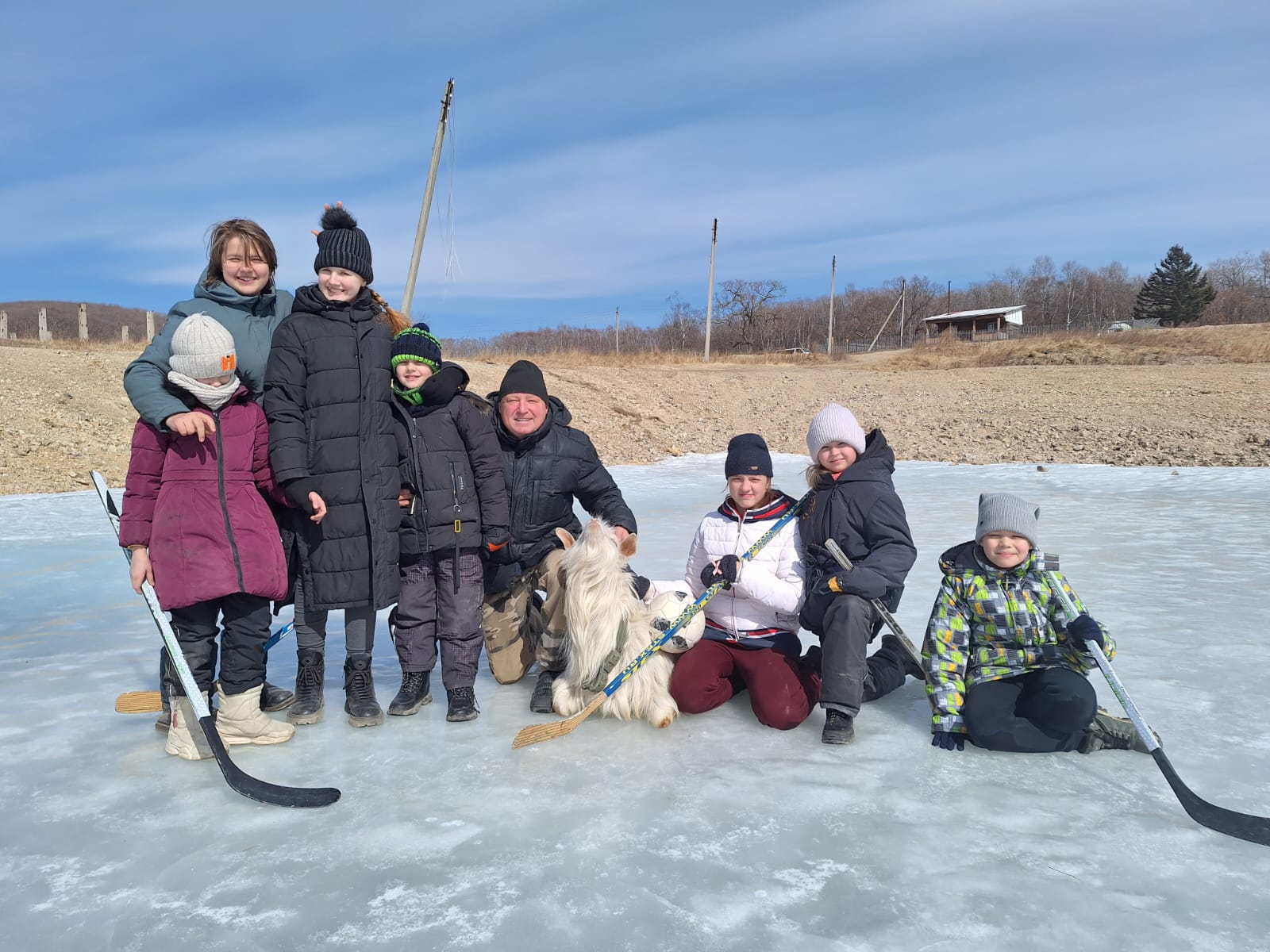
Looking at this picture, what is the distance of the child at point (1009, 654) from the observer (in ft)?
9.36

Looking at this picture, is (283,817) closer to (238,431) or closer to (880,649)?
(238,431)

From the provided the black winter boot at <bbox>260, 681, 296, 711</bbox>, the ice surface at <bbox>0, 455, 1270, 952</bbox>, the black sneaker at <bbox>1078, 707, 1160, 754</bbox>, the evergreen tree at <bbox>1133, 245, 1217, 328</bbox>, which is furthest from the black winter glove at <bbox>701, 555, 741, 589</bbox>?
the evergreen tree at <bbox>1133, 245, 1217, 328</bbox>

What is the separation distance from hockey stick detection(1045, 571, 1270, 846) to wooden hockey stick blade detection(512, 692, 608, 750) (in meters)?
1.72

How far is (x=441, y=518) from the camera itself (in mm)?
3312

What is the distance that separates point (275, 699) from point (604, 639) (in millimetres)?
1418

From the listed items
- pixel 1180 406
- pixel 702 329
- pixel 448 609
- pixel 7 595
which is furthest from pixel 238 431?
pixel 702 329

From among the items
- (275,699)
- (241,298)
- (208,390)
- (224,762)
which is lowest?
(275,699)

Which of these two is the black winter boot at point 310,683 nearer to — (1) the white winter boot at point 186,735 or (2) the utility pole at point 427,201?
(1) the white winter boot at point 186,735

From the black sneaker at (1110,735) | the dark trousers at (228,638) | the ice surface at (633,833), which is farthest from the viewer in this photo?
the dark trousers at (228,638)

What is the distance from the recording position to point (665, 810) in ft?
8.24

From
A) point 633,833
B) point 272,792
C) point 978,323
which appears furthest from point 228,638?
point 978,323

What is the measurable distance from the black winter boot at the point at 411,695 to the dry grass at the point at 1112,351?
2653 cm

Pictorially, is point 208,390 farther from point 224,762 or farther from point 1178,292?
point 1178,292

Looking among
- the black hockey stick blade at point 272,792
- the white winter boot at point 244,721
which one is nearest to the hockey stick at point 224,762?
the black hockey stick blade at point 272,792
